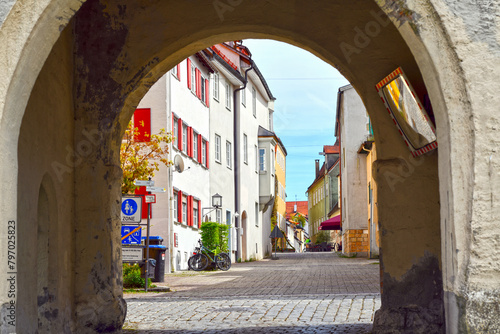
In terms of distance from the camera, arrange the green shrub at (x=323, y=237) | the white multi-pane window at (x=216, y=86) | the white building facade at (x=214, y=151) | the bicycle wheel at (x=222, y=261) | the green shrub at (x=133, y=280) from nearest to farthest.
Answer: the green shrub at (x=133, y=280) → the white building facade at (x=214, y=151) → the bicycle wheel at (x=222, y=261) → the white multi-pane window at (x=216, y=86) → the green shrub at (x=323, y=237)

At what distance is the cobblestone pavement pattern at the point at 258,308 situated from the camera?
921cm

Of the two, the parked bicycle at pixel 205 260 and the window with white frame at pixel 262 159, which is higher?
the window with white frame at pixel 262 159

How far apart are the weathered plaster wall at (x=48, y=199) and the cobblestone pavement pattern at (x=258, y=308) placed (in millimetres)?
1584

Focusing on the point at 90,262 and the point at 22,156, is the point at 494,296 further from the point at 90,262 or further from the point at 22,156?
the point at 90,262

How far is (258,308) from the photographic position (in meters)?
11.6

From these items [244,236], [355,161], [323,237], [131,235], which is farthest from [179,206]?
[323,237]

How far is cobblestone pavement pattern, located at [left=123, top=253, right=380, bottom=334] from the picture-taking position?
9.21m

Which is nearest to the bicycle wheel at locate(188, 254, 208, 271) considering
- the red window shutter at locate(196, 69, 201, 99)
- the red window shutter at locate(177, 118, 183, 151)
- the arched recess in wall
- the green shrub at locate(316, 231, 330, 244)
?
the red window shutter at locate(177, 118, 183, 151)

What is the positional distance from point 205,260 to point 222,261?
2.25 feet

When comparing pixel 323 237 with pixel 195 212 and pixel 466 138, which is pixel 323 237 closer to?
pixel 195 212

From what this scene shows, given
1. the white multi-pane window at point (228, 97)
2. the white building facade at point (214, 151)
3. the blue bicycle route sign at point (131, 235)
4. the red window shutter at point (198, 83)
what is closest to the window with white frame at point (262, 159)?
the white building facade at point (214, 151)

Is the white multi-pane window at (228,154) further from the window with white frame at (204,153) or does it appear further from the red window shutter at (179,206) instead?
the red window shutter at (179,206)

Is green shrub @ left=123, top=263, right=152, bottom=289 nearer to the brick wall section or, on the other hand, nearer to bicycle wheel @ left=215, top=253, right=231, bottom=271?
bicycle wheel @ left=215, top=253, right=231, bottom=271

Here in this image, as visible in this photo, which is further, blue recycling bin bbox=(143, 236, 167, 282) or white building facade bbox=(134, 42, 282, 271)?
white building facade bbox=(134, 42, 282, 271)
